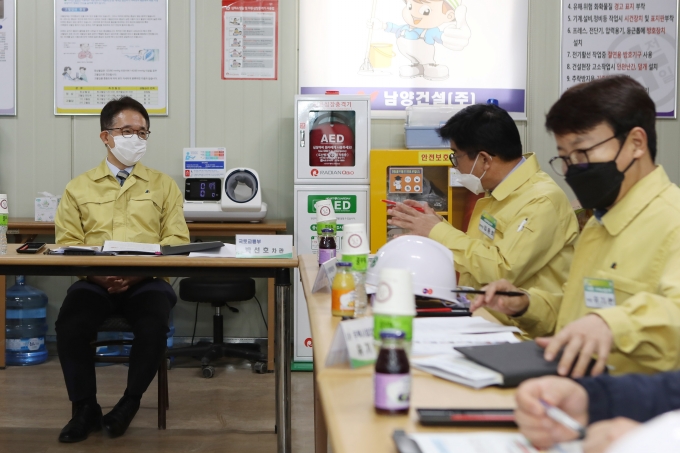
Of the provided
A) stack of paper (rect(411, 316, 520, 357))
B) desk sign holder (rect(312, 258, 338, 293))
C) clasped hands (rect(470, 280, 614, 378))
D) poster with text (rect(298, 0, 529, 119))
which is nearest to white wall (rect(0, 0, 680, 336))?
poster with text (rect(298, 0, 529, 119))

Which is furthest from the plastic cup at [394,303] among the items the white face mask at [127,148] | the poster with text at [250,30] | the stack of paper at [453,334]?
the poster with text at [250,30]

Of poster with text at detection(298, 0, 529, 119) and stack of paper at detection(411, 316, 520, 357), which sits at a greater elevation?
poster with text at detection(298, 0, 529, 119)

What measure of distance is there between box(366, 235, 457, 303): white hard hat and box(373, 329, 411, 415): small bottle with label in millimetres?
805

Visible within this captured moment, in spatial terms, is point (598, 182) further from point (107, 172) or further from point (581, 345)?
point (107, 172)

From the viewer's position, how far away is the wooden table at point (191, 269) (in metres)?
2.49

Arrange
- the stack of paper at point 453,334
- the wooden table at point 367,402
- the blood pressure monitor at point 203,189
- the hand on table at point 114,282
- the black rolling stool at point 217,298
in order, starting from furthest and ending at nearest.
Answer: the blood pressure monitor at point 203,189 → the black rolling stool at point 217,298 → the hand on table at point 114,282 → the stack of paper at point 453,334 → the wooden table at point 367,402

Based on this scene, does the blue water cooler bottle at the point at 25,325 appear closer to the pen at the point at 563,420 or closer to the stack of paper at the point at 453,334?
the stack of paper at the point at 453,334

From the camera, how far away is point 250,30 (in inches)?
183

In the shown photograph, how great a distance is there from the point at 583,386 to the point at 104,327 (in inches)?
95.1

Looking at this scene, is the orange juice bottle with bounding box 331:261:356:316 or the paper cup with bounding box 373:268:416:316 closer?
the paper cup with bounding box 373:268:416:316

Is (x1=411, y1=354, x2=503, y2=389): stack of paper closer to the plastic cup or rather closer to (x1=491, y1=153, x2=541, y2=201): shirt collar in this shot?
the plastic cup

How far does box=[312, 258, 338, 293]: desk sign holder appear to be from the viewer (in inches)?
80.3

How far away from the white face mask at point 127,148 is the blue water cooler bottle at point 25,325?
1637 mm

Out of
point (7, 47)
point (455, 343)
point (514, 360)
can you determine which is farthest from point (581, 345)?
point (7, 47)
